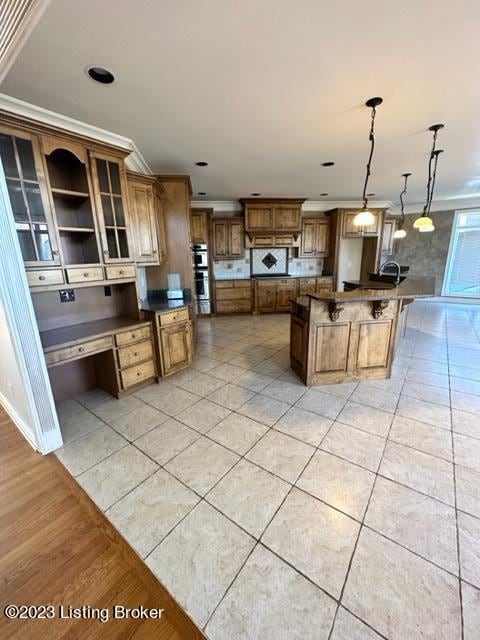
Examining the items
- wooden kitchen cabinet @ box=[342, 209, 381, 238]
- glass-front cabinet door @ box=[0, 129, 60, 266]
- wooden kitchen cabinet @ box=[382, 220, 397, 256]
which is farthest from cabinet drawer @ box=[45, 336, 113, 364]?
wooden kitchen cabinet @ box=[382, 220, 397, 256]

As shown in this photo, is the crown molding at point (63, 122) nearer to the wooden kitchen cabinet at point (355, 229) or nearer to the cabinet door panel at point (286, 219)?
the cabinet door panel at point (286, 219)

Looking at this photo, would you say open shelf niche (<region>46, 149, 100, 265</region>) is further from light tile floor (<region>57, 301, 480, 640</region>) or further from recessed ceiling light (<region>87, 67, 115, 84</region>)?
light tile floor (<region>57, 301, 480, 640</region>)

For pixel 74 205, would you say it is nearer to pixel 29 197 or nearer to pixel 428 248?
pixel 29 197

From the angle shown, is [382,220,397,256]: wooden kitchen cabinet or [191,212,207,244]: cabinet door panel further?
[382,220,397,256]: wooden kitchen cabinet

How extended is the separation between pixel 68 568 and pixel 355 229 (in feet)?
22.8

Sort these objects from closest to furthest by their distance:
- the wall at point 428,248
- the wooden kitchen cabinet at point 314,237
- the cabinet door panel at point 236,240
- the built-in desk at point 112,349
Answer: the built-in desk at point 112,349, the cabinet door panel at point 236,240, the wooden kitchen cabinet at point 314,237, the wall at point 428,248

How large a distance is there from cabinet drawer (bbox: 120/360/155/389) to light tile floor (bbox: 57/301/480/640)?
172mm

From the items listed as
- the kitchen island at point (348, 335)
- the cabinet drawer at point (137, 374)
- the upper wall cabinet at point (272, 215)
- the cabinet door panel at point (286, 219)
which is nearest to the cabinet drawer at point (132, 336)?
the cabinet drawer at point (137, 374)

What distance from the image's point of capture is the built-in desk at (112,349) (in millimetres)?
2244

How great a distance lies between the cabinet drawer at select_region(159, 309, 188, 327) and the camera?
296cm

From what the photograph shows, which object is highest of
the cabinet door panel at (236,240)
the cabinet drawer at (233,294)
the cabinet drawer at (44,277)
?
the cabinet door panel at (236,240)

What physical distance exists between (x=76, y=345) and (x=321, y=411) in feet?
7.67

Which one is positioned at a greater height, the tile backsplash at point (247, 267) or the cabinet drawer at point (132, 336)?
the tile backsplash at point (247, 267)

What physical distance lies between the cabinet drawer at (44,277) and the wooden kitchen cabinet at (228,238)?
4019mm
